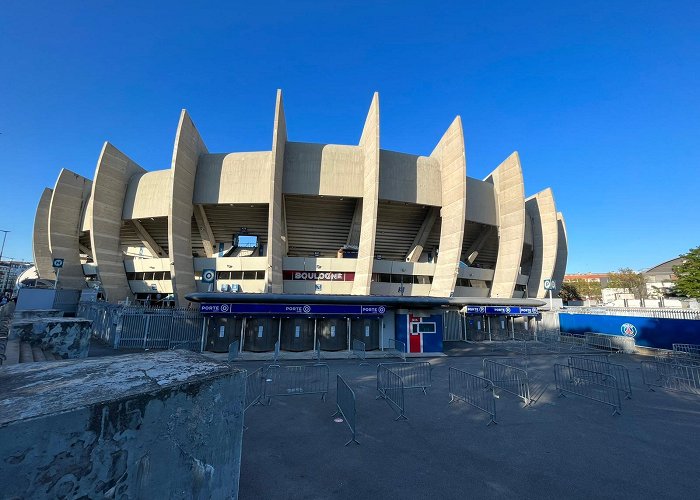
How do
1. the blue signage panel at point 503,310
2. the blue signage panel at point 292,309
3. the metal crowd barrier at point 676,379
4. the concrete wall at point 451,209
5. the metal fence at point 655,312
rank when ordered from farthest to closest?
the concrete wall at point 451,209 → the blue signage panel at point 503,310 → the metal fence at point 655,312 → the blue signage panel at point 292,309 → the metal crowd barrier at point 676,379

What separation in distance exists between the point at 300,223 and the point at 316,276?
6.46 meters

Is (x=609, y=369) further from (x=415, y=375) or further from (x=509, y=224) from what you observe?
(x=509, y=224)

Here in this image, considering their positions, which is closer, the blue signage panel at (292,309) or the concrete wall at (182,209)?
the blue signage panel at (292,309)

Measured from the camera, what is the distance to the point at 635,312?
22.3 metres

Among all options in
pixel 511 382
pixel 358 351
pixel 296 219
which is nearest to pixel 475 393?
pixel 511 382

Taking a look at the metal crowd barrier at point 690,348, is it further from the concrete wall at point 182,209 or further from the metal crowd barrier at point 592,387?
the concrete wall at point 182,209

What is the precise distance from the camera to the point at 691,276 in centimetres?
4053

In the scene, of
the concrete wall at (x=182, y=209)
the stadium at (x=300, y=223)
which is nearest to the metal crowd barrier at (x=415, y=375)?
the stadium at (x=300, y=223)

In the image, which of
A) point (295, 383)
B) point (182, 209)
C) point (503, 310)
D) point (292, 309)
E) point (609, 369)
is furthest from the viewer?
point (182, 209)

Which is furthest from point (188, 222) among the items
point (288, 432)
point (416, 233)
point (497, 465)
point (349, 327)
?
point (497, 465)

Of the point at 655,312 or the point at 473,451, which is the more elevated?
the point at 655,312

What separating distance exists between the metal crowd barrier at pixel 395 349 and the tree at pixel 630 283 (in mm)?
63919

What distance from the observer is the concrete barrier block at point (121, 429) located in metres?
1.83

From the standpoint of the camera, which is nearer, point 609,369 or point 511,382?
point 511,382
